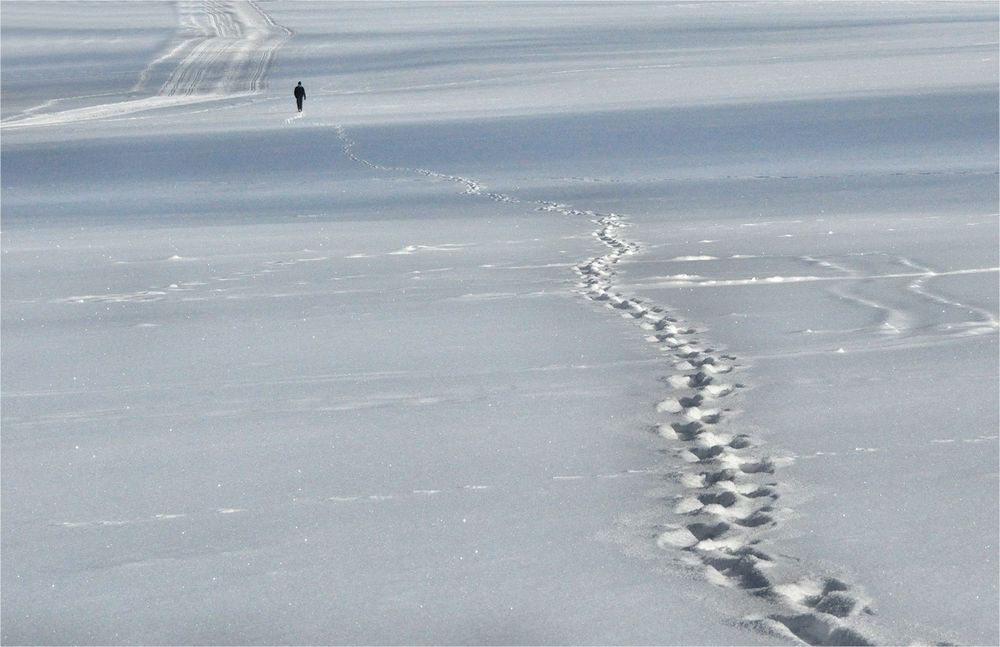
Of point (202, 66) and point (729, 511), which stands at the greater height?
point (202, 66)

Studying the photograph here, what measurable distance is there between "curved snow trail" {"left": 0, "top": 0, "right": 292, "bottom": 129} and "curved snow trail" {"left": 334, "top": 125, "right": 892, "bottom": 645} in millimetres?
18136

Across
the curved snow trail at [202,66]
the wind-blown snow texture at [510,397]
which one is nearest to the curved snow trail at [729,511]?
the wind-blown snow texture at [510,397]

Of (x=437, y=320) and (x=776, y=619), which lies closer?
(x=776, y=619)

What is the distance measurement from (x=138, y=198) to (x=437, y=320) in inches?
262

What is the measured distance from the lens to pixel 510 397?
506 centimetres

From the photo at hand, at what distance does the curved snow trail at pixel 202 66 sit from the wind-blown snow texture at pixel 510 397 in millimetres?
9498

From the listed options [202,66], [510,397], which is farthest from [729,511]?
[202,66]

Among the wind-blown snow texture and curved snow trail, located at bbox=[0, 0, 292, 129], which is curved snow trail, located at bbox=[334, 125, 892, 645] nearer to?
the wind-blown snow texture

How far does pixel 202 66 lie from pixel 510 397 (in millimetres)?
29121

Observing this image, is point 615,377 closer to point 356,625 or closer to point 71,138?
point 356,625

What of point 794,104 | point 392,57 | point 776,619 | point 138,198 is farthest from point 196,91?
point 776,619

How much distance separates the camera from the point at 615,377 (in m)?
5.23

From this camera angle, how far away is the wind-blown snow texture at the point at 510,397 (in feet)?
10.7

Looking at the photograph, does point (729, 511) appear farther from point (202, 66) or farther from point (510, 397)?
point (202, 66)
